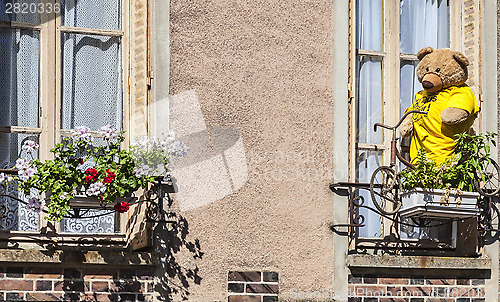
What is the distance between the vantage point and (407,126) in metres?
7.85

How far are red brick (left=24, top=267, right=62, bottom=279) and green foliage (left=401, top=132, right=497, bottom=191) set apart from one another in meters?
2.79

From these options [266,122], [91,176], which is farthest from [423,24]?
[91,176]

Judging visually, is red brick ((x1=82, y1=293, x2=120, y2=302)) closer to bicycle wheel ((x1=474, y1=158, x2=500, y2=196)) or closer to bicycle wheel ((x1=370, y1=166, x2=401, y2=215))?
bicycle wheel ((x1=370, y1=166, x2=401, y2=215))

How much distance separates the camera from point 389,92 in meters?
8.12

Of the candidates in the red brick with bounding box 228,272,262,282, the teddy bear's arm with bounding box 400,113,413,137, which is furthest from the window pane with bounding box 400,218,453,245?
the red brick with bounding box 228,272,262,282

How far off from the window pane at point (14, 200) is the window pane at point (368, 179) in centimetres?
267

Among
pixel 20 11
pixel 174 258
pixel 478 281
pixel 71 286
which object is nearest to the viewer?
pixel 71 286

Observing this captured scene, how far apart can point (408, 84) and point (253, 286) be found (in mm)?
2299

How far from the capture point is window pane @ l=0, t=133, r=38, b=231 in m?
7.13

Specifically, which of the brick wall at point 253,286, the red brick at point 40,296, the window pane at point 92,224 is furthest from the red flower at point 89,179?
the brick wall at point 253,286

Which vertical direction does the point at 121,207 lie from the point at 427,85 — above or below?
below

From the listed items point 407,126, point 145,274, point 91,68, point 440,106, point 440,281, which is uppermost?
point 91,68

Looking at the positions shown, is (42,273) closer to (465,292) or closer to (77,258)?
(77,258)

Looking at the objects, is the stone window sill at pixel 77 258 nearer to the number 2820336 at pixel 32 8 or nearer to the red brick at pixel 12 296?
the red brick at pixel 12 296
